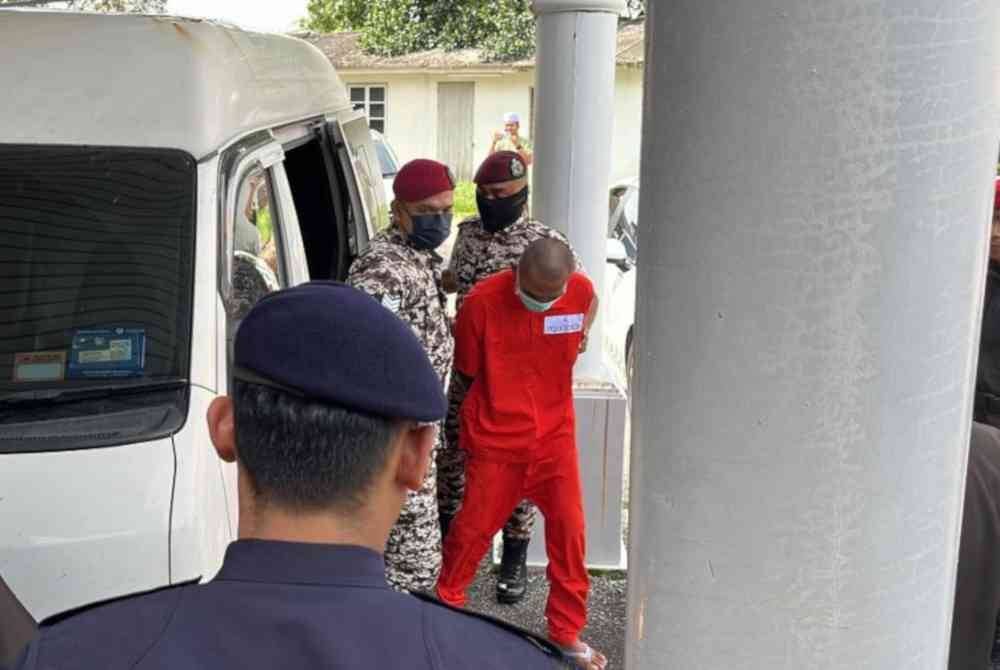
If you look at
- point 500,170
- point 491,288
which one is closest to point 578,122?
point 500,170

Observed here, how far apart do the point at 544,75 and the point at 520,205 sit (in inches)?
28.4

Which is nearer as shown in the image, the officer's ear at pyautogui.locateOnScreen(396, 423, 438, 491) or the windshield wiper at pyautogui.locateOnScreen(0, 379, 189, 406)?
the officer's ear at pyautogui.locateOnScreen(396, 423, 438, 491)

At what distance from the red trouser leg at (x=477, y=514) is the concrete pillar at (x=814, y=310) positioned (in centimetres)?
264

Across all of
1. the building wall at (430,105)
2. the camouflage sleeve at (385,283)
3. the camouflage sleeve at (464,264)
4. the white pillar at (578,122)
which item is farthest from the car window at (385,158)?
the building wall at (430,105)

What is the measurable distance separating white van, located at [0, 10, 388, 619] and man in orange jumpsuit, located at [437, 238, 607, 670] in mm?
1060

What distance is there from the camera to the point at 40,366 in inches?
113

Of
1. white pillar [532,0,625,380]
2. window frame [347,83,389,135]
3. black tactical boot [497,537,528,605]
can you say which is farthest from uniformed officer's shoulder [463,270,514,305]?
window frame [347,83,389,135]

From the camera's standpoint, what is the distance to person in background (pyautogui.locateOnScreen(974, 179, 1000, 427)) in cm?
454

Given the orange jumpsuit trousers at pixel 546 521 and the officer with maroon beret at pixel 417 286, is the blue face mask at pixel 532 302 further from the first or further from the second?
the orange jumpsuit trousers at pixel 546 521

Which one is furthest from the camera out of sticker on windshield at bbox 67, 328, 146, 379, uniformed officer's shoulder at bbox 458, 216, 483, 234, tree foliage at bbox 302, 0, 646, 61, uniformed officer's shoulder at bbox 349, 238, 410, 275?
tree foliage at bbox 302, 0, 646, 61

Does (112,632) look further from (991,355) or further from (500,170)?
(991,355)

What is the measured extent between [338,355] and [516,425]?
118 inches

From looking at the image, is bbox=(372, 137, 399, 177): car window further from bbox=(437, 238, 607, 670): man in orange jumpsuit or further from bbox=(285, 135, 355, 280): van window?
bbox=(437, 238, 607, 670): man in orange jumpsuit

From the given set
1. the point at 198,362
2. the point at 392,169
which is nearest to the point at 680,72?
the point at 198,362
